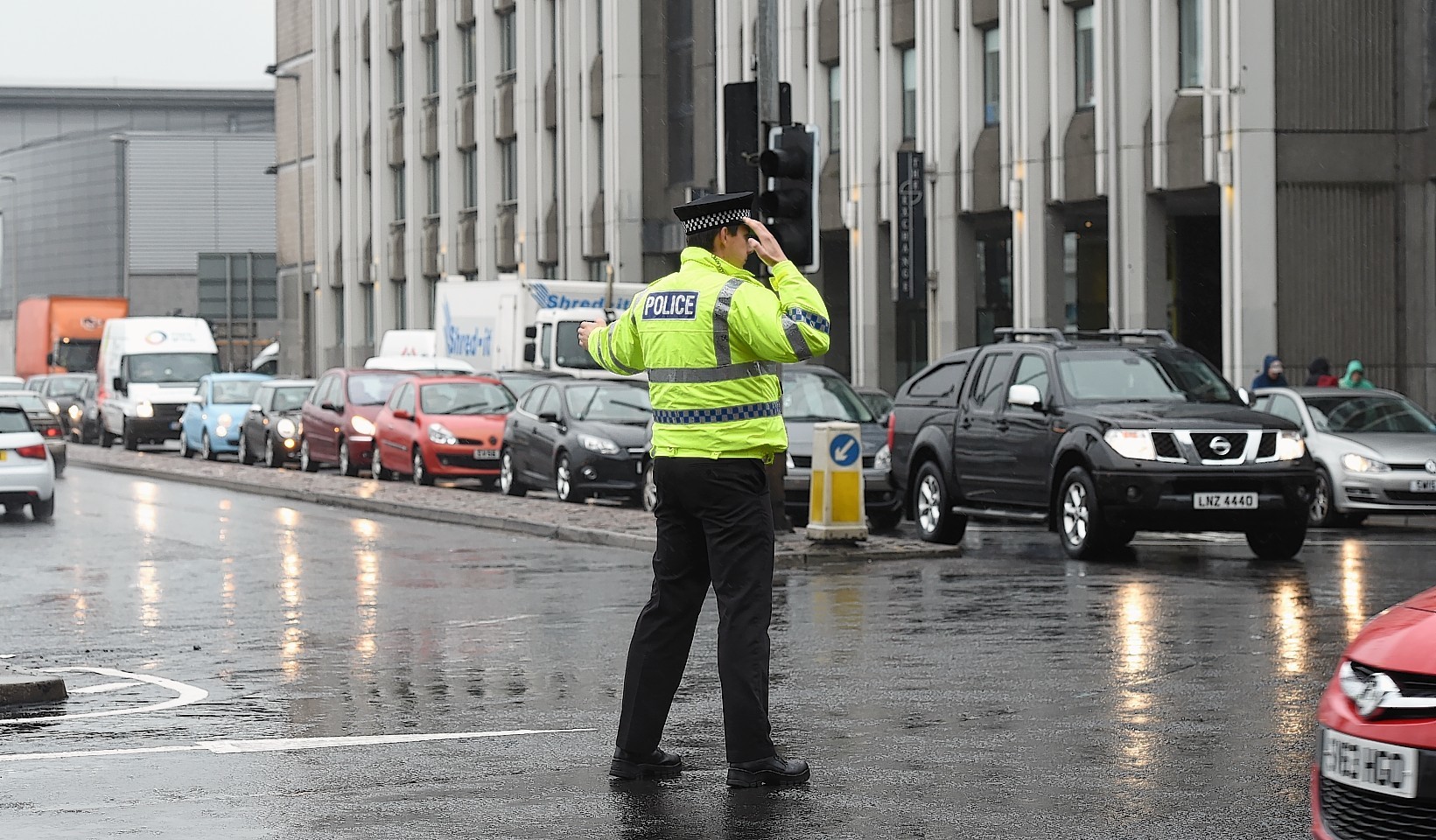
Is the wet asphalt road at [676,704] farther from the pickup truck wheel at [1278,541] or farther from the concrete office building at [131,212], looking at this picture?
the concrete office building at [131,212]

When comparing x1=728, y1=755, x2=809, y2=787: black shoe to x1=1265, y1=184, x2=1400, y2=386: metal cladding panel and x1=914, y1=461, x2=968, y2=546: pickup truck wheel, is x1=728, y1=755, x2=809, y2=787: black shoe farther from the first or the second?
x1=1265, y1=184, x2=1400, y2=386: metal cladding panel

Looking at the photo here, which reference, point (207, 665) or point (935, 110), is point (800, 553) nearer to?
point (207, 665)

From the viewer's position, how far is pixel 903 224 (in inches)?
1470

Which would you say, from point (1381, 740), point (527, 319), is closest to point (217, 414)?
point (527, 319)

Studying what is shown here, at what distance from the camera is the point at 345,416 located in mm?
32406

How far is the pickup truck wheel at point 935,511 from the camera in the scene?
1859 cm

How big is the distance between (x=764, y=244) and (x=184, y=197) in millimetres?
97553

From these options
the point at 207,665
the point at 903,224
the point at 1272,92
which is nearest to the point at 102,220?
the point at 903,224

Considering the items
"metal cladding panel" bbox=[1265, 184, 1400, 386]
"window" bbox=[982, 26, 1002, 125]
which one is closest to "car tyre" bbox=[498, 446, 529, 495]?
"metal cladding panel" bbox=[1265, 184, 1400, 386]

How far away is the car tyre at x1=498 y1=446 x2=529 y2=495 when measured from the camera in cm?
2688

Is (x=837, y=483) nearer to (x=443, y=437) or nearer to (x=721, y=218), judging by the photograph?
(x=721, y=218)

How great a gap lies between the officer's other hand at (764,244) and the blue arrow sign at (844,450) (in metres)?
9.87

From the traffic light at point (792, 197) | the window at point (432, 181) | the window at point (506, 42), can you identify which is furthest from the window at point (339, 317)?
the traffic light at point (792, 197)

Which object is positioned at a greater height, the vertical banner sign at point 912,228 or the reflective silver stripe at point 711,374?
the vertical banner sign at point 912,228
